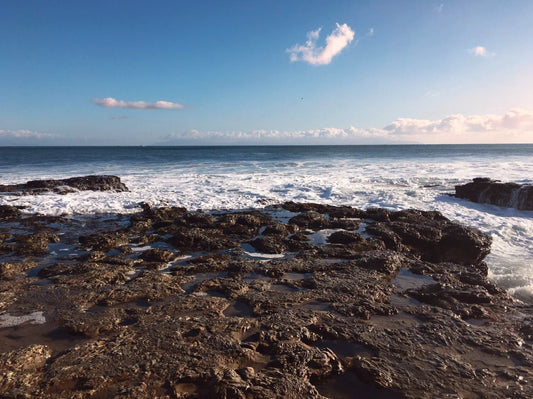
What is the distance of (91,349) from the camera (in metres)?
3.46

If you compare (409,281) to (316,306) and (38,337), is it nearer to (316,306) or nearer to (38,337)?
(316,306)

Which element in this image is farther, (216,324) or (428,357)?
(216,324)

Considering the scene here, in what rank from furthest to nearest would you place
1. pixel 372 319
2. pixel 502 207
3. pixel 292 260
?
pixel 502 207 < pixel 292 260 < pixel 372 319

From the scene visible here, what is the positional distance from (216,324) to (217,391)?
1.18 metres

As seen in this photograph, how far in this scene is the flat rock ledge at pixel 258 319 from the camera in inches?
121

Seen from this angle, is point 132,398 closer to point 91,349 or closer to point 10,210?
point 91,349

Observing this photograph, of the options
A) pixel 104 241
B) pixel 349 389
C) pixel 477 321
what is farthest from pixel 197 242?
pixel 477 321

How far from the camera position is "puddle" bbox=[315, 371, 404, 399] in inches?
119

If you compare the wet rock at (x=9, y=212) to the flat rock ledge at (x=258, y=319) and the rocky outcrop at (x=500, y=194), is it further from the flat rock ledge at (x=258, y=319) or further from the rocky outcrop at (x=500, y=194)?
the rocky outcrop at (x=500, y=194)

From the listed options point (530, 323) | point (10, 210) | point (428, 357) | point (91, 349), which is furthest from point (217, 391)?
point (10, 210)

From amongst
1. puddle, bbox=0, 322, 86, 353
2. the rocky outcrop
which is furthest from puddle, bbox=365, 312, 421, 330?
the rocky outcrop

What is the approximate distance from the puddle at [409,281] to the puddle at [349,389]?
2.58 m

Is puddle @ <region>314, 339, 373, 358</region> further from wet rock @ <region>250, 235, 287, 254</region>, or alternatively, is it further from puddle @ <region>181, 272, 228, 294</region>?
wet rock @ <region>250, 235, 287, 254</region>

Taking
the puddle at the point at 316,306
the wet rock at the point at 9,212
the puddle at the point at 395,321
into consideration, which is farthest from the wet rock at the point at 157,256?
the wet rock at the point at 9,212
